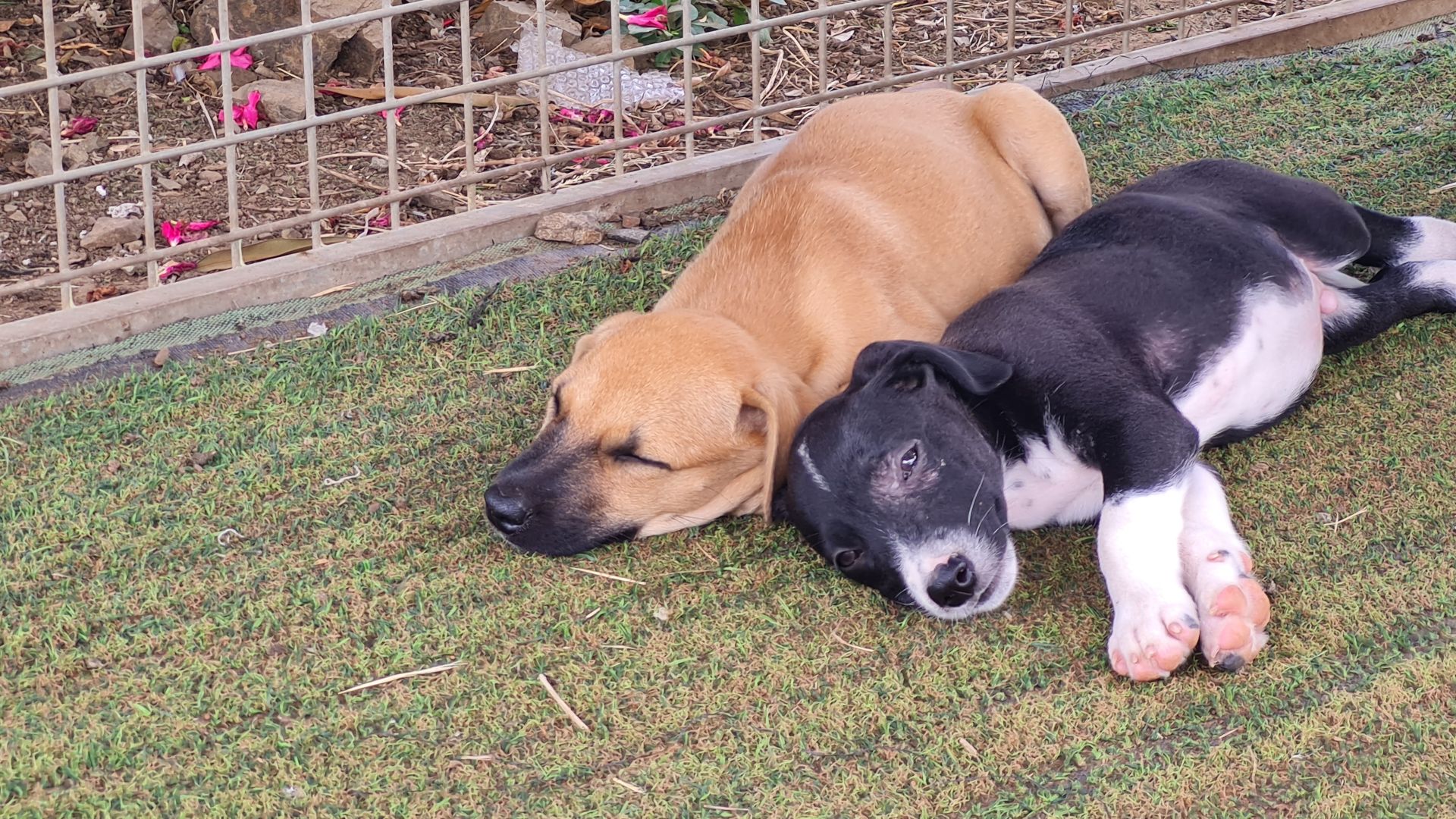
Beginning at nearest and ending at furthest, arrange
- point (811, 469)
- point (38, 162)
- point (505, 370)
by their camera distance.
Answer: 1. point (811, 469)
2. point (505, 370)
3. point (38, 162)

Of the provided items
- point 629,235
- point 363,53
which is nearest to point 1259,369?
point 629,235

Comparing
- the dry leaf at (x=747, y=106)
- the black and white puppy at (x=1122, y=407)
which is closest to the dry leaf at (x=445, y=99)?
the dry leaf at (x=747, y=106)

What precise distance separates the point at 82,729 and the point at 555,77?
156 inches

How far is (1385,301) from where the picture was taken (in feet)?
14.6

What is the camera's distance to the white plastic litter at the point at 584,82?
636cm

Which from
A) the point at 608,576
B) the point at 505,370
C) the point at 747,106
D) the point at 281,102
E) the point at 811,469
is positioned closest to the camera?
the point at 811,469

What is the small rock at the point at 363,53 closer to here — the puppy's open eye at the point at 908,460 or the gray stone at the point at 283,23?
the gray stone at the point at 283,23

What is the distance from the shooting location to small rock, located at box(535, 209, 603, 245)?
529cm

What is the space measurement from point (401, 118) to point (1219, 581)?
4.01 m

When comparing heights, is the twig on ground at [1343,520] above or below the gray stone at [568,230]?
below

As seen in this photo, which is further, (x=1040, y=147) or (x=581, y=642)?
(x=1040, y=147)

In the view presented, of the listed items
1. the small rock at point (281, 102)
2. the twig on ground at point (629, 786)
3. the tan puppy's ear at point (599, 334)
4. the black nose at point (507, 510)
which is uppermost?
the small rock at point (281, 102)

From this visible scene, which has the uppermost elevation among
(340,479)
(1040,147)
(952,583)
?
(1040,147)

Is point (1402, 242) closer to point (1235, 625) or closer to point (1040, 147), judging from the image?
point (1040, 147)
